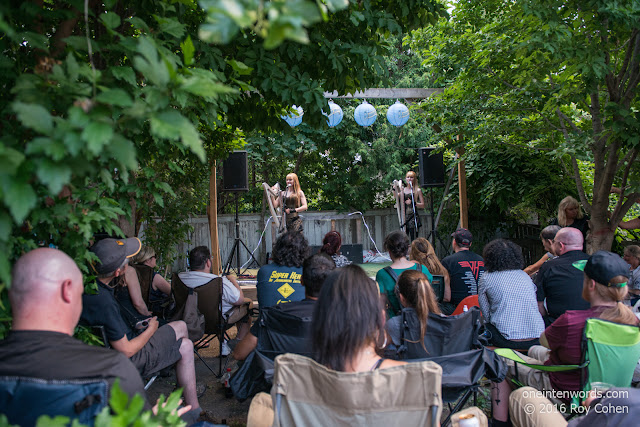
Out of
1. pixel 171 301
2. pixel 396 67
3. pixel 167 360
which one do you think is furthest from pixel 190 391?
pixel 396 67

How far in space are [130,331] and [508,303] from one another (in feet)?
7.50

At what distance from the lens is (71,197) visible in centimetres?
163

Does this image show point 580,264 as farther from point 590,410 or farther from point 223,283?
point 223,283

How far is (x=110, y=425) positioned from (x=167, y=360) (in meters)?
1.89

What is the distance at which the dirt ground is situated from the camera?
3.09 m

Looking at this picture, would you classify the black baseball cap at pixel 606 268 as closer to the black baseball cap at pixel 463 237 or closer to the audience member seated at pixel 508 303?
the audience member seated at pixel 508 303

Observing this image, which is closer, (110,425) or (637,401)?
(110,425)

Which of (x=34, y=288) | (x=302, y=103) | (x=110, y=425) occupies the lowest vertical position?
(x=110, y=425)

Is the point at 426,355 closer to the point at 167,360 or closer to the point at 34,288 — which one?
the point at 167,360

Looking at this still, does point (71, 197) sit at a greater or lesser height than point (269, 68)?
lesser

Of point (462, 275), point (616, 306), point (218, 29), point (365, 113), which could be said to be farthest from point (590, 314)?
point (365, 113)

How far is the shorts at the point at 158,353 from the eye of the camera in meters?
2.56

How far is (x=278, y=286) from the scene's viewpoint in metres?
3.18

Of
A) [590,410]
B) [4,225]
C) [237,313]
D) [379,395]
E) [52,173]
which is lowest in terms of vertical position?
[237,313]
